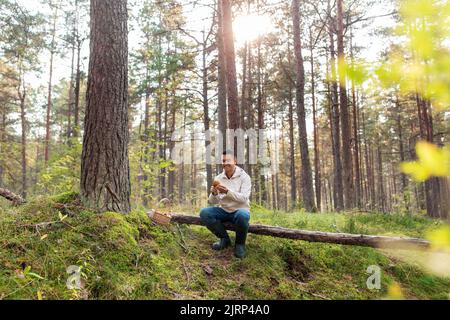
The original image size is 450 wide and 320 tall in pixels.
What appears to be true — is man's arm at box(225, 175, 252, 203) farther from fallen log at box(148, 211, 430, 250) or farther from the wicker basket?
the wicker basket

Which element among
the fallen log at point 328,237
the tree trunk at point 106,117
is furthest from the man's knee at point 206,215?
the tree trunk at point 106,117

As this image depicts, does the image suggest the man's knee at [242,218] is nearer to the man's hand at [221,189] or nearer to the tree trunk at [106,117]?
the man's hand at [221,189]

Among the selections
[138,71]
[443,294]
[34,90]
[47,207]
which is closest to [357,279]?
[443,294]

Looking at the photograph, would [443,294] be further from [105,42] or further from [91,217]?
[105,42]

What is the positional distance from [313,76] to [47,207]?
61.6 feet

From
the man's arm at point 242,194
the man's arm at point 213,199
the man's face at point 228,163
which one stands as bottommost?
the man's arm at point 213,199

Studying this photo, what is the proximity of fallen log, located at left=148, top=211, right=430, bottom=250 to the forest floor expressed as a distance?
0.20 m

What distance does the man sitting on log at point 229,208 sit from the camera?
4484 millimetres

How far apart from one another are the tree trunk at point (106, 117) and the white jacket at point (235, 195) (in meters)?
1.49

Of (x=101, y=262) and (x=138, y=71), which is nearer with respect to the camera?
(x=101, y=262)

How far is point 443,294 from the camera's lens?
159 inches

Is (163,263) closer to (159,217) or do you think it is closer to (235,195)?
(159,217)

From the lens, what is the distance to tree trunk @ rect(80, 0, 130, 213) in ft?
14.0

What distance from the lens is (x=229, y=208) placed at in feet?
15.5
